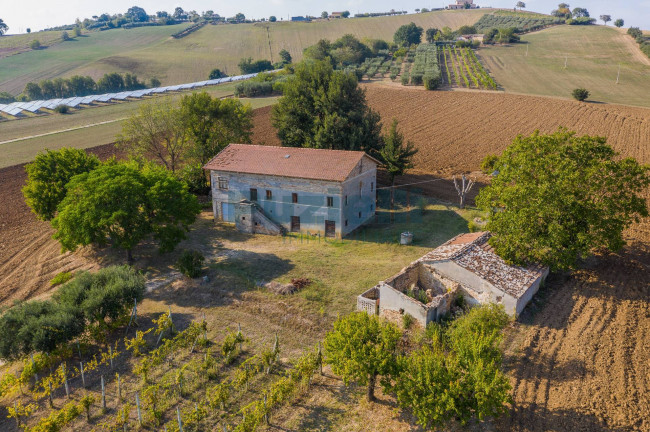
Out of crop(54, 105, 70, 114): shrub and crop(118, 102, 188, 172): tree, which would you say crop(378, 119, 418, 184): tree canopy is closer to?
crop(118, 102, 188, 172): tree

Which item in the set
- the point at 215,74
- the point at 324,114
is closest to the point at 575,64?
the point at 324,114

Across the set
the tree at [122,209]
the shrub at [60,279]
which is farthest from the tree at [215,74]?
the shrub at [60,279]

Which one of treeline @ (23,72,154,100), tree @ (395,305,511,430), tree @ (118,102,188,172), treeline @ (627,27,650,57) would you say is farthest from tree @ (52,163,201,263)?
treeline @ (627,27,650,57)

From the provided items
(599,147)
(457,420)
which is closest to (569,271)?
(599,147)

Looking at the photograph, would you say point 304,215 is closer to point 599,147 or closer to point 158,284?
point 158,284

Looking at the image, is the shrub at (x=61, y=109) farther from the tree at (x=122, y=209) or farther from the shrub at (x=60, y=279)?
the shrub at (x=60, y=279)

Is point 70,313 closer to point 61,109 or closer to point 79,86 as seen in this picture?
point 61,109
